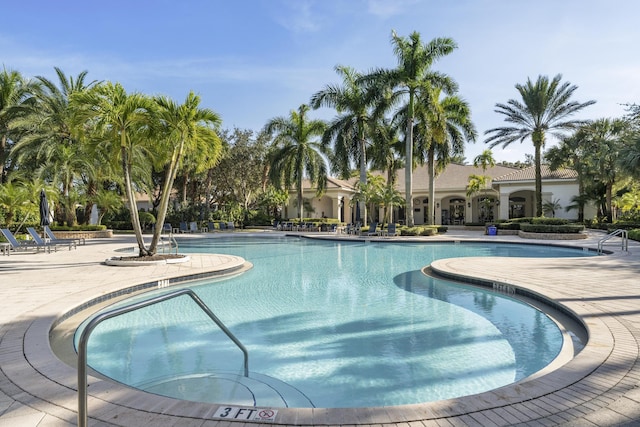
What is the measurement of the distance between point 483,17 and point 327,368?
12803 mm

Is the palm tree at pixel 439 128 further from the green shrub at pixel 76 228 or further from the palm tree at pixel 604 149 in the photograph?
the green shrub at pixel 76 228

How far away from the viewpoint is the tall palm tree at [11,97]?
24656 millimetres

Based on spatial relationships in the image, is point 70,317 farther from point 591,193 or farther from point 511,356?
point 591,193

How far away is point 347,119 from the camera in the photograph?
91.6 ft

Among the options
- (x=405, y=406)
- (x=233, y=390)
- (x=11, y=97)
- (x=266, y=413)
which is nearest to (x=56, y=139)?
(x=11, y=97)

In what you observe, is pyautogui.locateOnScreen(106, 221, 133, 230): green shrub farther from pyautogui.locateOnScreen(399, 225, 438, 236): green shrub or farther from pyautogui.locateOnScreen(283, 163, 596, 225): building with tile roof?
pyautogui.locateOnScreen(399, 225, 438, 236): green shrub

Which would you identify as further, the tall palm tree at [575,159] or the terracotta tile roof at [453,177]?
the terracotta tile roof at [453,177]

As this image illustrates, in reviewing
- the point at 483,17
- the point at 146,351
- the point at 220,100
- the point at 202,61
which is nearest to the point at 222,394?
the point at 146,351

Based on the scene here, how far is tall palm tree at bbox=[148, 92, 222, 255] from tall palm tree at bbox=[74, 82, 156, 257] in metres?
0.44

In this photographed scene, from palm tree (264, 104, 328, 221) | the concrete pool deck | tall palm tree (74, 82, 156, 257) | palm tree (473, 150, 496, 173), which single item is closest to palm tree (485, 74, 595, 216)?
palm tree (473, 150, 496, 173)

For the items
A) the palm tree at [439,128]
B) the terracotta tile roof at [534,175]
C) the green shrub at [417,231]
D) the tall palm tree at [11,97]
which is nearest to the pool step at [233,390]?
the green shrub at [417,231]

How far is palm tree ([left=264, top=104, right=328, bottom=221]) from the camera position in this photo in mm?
31531

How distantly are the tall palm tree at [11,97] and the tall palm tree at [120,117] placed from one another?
18123 mm

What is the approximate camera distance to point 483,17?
42.1 feet
